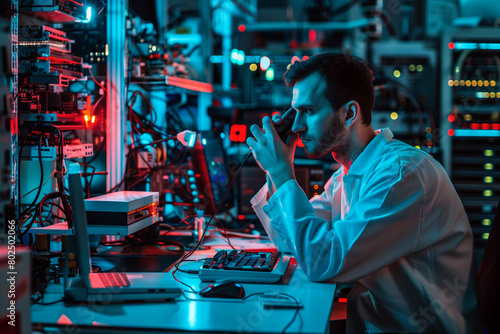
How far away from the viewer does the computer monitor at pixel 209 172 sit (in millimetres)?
2266

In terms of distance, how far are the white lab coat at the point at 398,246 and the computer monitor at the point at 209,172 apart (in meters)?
0.84

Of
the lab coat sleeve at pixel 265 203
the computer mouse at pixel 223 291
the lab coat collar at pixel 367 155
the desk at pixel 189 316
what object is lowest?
the desk at pixel 189 316

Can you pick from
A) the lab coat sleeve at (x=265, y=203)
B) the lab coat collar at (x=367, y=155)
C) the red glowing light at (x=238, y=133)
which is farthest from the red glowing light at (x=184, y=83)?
the lab coat collar at (x=367, y=155)

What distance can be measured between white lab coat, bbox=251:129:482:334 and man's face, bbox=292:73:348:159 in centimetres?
15

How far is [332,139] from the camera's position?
61.4 inches

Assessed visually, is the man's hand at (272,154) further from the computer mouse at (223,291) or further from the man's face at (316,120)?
the computer mouse at (223,291)

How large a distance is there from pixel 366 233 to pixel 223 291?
0.37 m

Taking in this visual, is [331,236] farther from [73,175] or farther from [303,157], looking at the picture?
[303,157]

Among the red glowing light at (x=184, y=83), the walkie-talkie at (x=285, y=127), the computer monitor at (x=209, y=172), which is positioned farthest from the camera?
the computer monitor at (x=209, y=172)

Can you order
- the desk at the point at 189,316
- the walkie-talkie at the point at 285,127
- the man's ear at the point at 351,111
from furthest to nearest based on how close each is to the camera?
the walkie-talkie at the point at 285,127 < the man's ear at the point at 351,111 < the desk at the point at 189,316

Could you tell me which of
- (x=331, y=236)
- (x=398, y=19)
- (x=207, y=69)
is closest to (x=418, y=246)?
(x=331, y=236)

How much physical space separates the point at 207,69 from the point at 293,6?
3459 millimetres

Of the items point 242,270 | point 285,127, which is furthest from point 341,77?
point 242,270

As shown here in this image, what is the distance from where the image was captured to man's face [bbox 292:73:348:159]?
1.54 m
